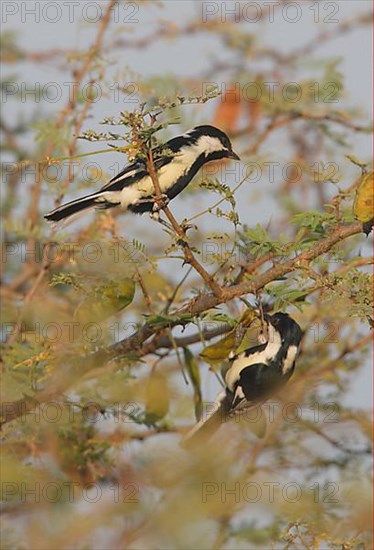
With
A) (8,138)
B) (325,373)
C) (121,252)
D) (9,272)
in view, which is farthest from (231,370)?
(8,138)

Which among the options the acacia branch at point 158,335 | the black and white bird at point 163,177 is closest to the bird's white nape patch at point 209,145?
the black and white bird at point 163,177

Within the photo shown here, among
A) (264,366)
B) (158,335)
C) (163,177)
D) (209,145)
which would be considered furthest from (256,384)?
(209,145)

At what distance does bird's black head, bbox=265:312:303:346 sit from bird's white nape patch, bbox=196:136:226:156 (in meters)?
0.52

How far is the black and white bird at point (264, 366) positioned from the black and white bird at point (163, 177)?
1.28 ft

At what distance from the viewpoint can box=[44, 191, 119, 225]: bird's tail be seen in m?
3.13

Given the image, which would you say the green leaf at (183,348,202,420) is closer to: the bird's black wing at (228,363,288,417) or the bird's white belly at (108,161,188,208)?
the bird's black wing at (228,363,288,417)

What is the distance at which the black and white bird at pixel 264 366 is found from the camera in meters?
2.71

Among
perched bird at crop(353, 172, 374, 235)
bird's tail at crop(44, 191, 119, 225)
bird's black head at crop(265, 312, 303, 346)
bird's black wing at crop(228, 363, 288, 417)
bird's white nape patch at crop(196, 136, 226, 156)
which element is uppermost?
bird's white nape patch at crop(196, 136, 226, 156)

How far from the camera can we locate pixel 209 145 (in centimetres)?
307

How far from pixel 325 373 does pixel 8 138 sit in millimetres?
1344

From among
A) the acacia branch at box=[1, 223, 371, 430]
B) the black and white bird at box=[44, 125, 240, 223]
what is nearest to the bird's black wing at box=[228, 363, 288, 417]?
the acacia branch at box=[1, 223, 371, 430]

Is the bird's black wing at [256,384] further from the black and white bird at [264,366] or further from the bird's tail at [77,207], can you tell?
the bird's tail at [77,207]

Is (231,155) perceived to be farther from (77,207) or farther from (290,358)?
(290,358)

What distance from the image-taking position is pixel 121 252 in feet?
9.25
